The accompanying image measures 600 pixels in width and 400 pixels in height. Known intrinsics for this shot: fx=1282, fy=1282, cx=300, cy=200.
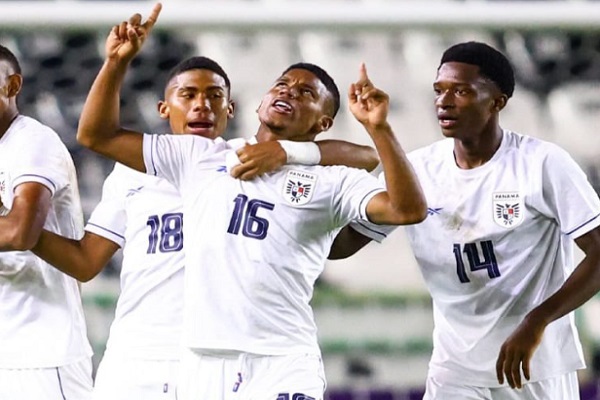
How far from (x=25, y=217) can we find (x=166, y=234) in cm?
67

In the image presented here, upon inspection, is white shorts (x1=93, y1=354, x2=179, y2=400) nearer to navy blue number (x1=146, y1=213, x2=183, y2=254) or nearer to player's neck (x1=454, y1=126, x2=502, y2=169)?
navy blue number (x1=146, y1=213, x2=183, y2=254)

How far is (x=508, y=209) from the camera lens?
184 inches

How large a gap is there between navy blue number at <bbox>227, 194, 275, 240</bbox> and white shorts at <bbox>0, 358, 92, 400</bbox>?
0.99 metres

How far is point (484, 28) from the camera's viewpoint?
32.9 ft

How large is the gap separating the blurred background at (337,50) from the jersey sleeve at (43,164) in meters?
4.70

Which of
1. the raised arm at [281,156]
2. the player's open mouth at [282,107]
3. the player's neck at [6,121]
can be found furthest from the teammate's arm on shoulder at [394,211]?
the player's neck at [6,121]

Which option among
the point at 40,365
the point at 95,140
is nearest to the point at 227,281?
the point at 95,140

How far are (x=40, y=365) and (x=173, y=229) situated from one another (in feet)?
2.33

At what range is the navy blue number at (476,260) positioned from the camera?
471cm

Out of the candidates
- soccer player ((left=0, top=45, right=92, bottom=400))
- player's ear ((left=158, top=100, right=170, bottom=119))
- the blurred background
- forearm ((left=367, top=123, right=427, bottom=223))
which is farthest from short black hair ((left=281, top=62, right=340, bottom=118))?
the blurred background

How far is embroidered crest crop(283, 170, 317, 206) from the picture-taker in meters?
4.23

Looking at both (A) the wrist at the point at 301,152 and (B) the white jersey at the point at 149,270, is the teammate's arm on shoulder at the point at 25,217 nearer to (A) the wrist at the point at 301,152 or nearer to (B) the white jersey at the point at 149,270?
(B) the white jersey at the point at 149,270

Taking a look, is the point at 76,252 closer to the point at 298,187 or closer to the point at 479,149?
the point at 298,187

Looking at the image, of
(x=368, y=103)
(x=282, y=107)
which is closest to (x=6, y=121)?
(x=282, y=107)
